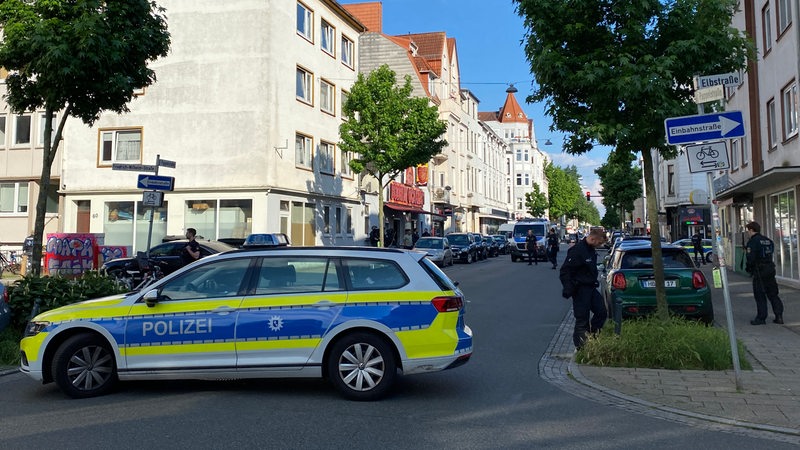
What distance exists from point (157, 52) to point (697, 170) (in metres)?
9.28

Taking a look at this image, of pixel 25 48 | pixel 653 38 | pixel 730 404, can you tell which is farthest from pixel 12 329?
pixel 653 38

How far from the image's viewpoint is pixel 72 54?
33.8ft

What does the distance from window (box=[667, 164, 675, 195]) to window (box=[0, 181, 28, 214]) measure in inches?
1786

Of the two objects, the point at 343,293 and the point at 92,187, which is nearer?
the point at 343,293

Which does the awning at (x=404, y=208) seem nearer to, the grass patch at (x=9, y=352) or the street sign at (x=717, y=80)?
the grass patch at (x=9, y=352)

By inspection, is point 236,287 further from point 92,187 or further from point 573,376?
point 92,187

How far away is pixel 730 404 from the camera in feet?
20.5

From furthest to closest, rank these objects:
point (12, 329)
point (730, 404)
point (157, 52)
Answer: point (157, 52) < point (12, 329) < point (730, 404)

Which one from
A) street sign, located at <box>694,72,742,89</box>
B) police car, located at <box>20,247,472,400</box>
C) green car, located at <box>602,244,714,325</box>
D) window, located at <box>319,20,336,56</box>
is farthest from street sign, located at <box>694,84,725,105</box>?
window, located at <box>319,20,336,56</box>

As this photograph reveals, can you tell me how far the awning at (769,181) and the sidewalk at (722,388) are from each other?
682 cm

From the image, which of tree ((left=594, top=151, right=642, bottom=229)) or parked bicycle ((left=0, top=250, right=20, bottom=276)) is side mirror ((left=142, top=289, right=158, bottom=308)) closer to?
parked bicycle ((left=0, top=250, right=20, bottom=276))

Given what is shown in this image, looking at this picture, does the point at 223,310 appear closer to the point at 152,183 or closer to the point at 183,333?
the point at 183,333

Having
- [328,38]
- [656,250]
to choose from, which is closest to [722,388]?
[656,250]

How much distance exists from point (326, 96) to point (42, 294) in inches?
973
